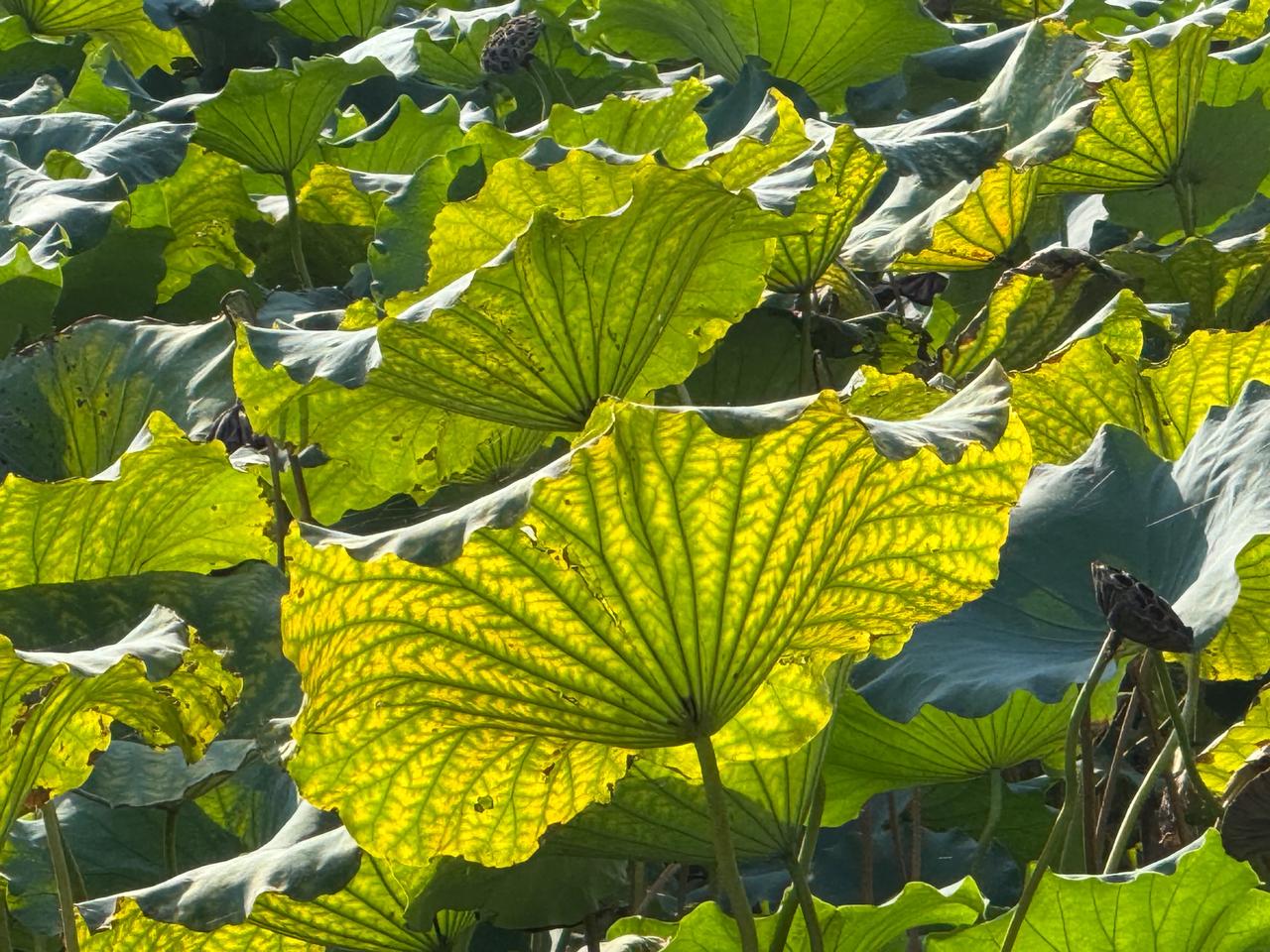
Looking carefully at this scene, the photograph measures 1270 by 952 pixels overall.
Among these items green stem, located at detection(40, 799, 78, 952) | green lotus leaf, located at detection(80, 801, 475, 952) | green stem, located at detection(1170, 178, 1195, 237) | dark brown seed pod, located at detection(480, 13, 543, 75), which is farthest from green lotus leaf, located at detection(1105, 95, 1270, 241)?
green stem, located at detection(40, 799, 78, 952)

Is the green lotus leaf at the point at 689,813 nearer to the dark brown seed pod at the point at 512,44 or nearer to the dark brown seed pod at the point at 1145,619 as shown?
the dark brown seed pod at the point at 1145,619

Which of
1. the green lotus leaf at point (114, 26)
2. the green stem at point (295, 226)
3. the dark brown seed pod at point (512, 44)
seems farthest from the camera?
the green lotus leaf at point (114, 26)

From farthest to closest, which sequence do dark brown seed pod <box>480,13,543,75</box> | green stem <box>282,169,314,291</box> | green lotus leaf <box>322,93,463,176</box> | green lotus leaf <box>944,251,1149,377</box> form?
green lotus leaf <box>322,93,463,176</box>, green stem <box>282,169,314,291</box>, dark brown seed pod <box>480,13,543,75</box>, green lotus leaf <box>944,251,1149,377</box>

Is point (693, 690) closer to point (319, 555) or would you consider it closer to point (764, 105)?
point (319, 555)

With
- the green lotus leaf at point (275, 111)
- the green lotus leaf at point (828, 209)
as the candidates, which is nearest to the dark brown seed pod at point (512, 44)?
the green lotus leaf at point (275, 111)

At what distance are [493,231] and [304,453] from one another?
347 mm

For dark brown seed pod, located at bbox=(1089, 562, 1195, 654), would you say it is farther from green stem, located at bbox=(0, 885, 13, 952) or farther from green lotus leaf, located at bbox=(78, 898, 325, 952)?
green stem, located at bbox=(0, 885, 13, 952)

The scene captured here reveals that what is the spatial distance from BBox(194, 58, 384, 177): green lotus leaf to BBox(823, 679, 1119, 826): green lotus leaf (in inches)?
51.5

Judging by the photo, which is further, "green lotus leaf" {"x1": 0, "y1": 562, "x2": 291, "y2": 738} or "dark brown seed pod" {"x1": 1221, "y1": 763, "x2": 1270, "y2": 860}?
"green lotus leaf" {"x1": 0, "y1": 562, "x2": 291, "y2": 738}

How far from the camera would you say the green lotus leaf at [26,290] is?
1883 millimetres

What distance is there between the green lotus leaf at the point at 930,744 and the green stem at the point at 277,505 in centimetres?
57

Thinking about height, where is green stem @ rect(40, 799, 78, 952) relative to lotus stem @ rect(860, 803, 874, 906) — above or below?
above

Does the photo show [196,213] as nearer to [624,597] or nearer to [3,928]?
[3,928]

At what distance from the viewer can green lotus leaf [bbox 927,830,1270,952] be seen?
108 centimetres
